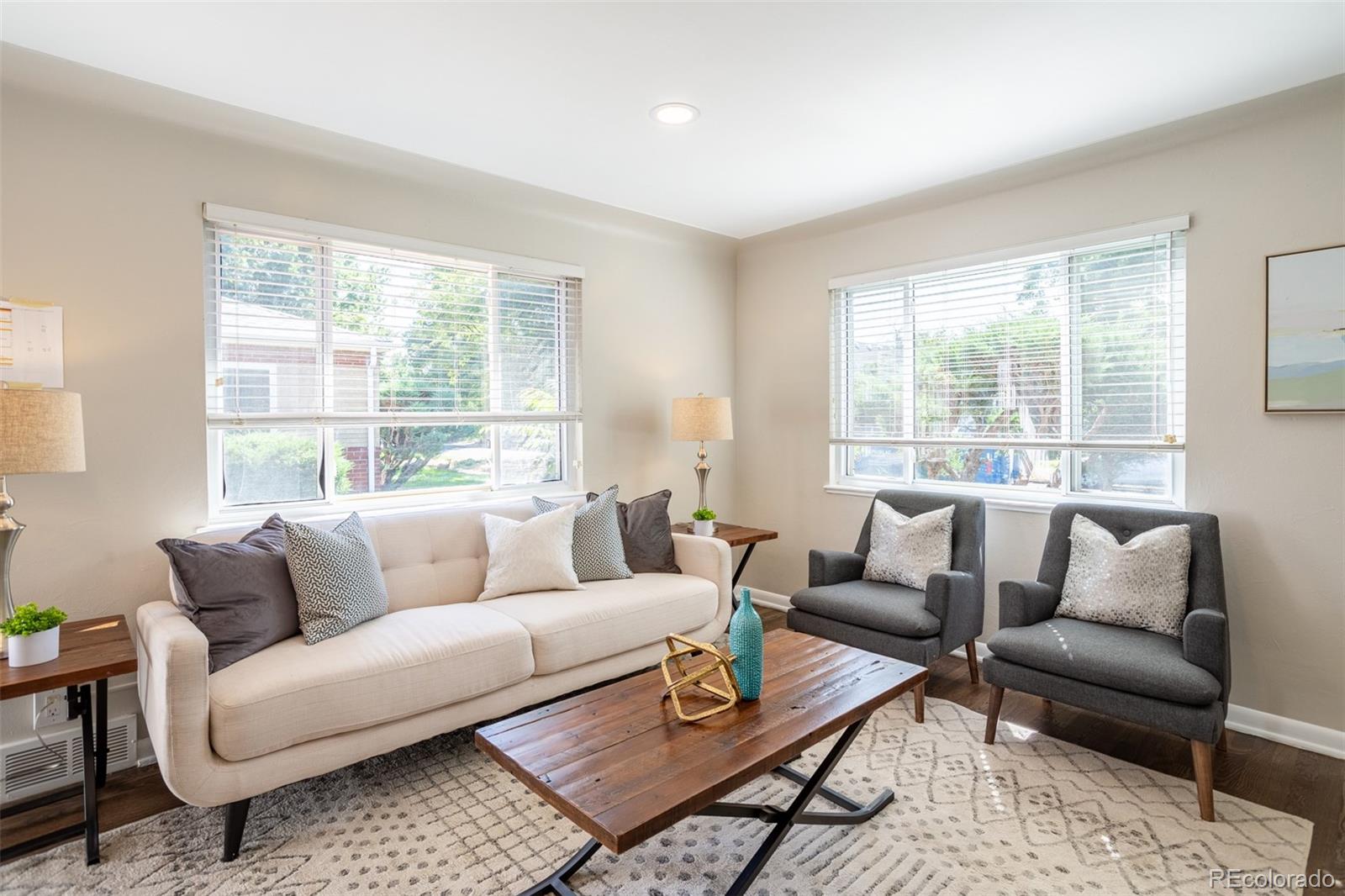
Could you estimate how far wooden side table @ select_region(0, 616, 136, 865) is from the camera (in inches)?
76.3

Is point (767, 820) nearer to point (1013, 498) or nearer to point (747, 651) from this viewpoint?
point (747, 651)

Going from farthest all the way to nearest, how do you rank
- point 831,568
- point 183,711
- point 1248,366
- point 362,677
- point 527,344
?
1. point 527,344
2. point 831,568
3. point 1248,366
4. point 362,677
5. point 183,711

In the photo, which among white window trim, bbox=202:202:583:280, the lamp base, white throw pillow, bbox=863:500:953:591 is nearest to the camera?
white window trim, bbox=202:202:583:280

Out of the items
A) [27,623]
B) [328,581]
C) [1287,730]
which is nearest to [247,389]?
[328,581]

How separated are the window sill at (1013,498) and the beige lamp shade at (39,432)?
3.64 metres

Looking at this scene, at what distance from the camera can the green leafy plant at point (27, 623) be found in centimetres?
200

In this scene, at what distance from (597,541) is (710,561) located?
607 millimetres

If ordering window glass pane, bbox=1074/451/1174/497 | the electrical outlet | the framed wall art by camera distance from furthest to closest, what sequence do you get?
1. window glass pane, bbox=1074/451/1174/497
2. the framed wall art
3. the electrical outlet

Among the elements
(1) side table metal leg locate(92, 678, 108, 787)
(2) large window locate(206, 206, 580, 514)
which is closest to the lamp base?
(2) large window locate(206, 206, 580, 514)

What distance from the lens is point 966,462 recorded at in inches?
152

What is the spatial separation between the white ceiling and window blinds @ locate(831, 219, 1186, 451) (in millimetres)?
642

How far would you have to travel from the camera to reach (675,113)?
9.03 feet

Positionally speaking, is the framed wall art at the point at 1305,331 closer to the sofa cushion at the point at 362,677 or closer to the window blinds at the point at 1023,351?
the window blinds at the point at 1023,351

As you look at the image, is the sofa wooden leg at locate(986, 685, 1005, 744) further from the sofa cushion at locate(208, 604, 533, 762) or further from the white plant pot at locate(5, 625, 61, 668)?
the white plant pot at locate(5, 625, 61, 668)
